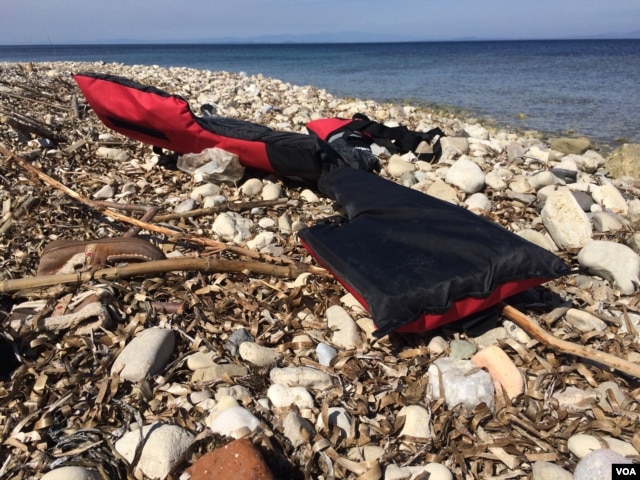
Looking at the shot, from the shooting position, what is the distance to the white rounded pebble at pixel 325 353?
84.0 inches

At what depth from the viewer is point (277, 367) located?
208 cm

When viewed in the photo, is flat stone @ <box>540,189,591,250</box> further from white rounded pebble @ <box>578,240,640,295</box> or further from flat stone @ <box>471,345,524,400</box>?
flat stone @ <box>471,345,524,400</box>

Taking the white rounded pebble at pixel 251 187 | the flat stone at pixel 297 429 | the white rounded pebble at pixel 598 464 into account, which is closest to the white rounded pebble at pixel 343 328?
the flat stone at pixel 297 429

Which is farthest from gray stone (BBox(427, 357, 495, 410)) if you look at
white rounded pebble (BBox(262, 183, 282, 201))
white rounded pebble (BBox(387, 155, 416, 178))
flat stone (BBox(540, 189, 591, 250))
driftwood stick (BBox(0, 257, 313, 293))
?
white rounded pebble (BBox(387, 155, 416, 178))

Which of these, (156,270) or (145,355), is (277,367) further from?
(156,270)

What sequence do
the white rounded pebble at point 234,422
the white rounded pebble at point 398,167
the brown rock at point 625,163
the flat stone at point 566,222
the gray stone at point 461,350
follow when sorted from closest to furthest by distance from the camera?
the white rounded pebble at point 234,422 < the gray stone at point 461,350 < the flat stone at point 566,222 < the white rounded pebble at point 398,167 < the brown rock at point 625,163

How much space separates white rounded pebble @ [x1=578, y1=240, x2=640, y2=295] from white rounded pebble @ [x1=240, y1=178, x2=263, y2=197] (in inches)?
98.0

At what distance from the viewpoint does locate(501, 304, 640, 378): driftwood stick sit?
195 cm

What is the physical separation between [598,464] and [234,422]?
4.33 ft

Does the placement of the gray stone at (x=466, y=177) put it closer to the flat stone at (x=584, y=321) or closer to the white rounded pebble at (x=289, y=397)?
the flat stone at (x=584, y=321)

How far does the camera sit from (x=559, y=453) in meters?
1.75

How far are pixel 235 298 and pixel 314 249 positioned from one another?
20.9 inches

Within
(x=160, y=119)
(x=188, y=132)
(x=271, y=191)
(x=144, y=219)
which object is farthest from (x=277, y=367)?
(x=160, y=119)

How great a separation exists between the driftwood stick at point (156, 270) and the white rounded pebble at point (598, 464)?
5.26 feet
